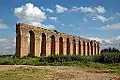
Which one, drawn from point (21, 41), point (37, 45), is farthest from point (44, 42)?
point (21, 41)

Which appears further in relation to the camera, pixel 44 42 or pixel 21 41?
pixel 44 42

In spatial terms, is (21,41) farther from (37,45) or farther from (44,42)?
(44,42)

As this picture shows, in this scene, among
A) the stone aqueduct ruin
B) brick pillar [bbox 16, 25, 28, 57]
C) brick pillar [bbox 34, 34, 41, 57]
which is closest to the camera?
brick pillar [bbox 16, 25, 28, 57]

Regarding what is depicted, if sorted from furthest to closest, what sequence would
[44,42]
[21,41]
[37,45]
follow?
[44,42] < [37,45] < [21,41]

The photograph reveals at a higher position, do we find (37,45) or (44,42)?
(44,42)

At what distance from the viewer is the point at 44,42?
3366 cm

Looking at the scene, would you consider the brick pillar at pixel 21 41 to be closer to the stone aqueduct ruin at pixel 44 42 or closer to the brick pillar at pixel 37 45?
the stone aqueduct ruin at pixel 44 42

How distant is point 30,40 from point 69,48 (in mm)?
12266

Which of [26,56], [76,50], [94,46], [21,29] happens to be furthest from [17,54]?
[94,46]

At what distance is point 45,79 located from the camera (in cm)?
1290

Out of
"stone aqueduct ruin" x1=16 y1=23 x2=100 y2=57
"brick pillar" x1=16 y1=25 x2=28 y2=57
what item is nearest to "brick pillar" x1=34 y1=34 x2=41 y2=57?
"stone aqueduct ruin" x1=16 y1=23 x2=100 y2=57

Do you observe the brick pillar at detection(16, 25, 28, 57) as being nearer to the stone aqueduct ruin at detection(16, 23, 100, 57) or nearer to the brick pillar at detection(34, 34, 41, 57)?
the stone aqueduct ruin at detection(16, 23, 100, 57)

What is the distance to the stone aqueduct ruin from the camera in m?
28.7

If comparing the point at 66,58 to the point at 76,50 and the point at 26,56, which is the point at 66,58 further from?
the point at 76,50
